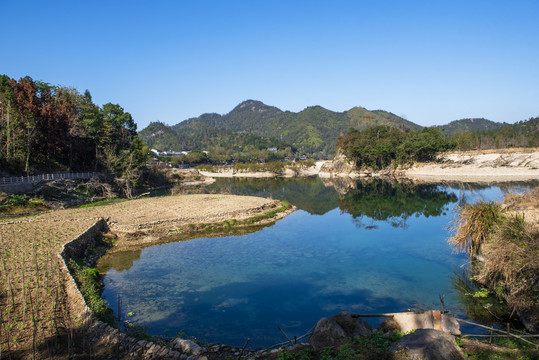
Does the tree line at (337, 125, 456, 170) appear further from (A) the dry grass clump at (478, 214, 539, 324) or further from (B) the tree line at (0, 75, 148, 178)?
(A) the dry grass clump at (478, 214, 539, 324)

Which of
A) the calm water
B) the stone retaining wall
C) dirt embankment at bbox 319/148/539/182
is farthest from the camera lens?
dirt embankment at bbox 319/148/539/182

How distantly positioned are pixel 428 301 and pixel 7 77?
56503mm

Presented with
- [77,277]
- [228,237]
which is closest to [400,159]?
[228,237]

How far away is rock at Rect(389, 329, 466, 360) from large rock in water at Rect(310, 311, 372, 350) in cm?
181

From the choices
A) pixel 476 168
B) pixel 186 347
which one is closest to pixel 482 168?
pixel 476 168

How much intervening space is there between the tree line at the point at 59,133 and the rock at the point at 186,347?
3977cm

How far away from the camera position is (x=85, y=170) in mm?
56562

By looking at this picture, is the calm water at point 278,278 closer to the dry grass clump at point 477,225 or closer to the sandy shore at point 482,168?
the dry grass clump at point 477,225

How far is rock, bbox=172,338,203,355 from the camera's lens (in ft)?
31.3

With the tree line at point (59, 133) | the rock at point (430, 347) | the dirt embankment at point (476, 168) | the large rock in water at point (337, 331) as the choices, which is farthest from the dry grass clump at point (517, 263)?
the dirt embankment at point (476, 168)

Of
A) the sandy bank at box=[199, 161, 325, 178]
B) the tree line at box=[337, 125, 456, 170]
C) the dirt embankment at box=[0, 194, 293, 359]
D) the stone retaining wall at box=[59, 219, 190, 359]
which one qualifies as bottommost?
the stone retaining wall at box=[59, 219, 190, 359]

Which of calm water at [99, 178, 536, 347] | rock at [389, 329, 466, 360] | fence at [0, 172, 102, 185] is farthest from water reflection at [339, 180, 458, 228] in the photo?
fence at [0, 172, 102, 185]

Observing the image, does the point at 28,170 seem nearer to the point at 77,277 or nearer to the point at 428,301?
the point at 77,277

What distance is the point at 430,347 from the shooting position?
639cm
